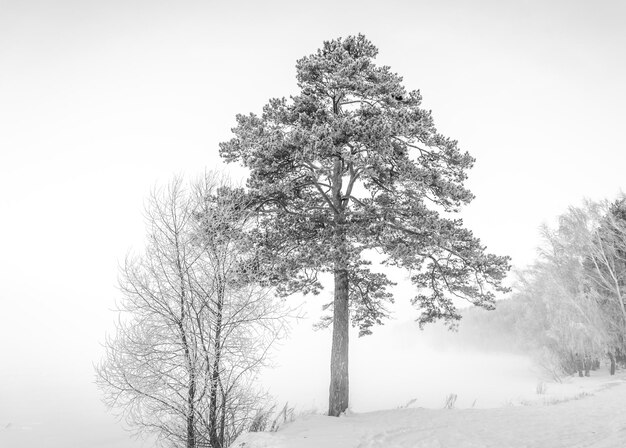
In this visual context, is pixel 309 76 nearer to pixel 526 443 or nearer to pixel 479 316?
pixel 526 443

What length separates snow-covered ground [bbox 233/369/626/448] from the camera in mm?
7887

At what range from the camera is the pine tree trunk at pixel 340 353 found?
1240cm

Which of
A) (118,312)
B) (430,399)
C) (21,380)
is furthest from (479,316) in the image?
(118,312)

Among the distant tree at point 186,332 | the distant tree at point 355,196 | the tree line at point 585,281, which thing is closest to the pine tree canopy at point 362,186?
the distant tree at point 355,196

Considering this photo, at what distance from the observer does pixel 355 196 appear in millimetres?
14289

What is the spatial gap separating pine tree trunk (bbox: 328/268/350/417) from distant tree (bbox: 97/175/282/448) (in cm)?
380

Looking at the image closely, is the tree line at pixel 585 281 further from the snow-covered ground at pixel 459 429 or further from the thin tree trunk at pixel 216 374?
the thin tree trunk at pixel 216 374

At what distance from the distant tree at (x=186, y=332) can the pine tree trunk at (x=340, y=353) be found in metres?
3.80

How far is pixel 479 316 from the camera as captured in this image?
8712 centimetres

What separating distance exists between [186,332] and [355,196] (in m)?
7.96

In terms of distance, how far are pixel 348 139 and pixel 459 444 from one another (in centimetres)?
857

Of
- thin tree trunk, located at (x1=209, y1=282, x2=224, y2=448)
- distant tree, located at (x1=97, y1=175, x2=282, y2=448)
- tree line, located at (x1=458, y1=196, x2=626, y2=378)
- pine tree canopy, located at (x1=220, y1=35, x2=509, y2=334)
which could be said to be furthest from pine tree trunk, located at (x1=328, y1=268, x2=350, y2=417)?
tree line, located at (x1=458, y1=196, x2=626, y2=378)

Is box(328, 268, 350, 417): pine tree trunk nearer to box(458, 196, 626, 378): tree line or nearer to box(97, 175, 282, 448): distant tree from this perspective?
box(97, 175, 282, 448): distant tree

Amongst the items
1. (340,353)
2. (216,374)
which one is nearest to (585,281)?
(340,353)
